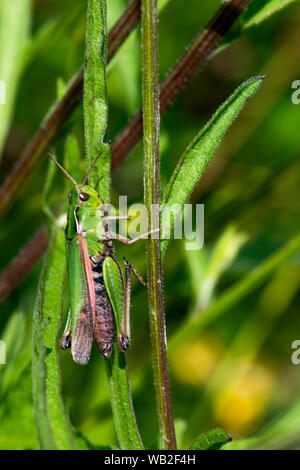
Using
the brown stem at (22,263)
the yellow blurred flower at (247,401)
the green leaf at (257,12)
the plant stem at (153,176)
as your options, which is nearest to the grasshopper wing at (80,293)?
the plant stem at (153,176)

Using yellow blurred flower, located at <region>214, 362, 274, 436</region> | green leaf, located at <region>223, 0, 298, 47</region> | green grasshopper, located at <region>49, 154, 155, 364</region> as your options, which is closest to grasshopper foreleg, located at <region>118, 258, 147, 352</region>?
green grasshopper, located at <region>49, 154, 155, 364</region>

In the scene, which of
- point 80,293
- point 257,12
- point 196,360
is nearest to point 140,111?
point 257,12

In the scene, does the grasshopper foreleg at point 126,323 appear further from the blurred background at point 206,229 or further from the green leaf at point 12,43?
the green leaf at point 12,43

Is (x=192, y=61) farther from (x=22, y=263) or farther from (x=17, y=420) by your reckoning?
(x=17, y=420)

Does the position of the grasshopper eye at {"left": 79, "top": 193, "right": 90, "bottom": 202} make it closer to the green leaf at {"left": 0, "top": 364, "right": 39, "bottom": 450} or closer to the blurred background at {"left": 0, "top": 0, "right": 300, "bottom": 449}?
the blurred background at {"left": 0, "top": 0, "right": 300, "bottom": 449}

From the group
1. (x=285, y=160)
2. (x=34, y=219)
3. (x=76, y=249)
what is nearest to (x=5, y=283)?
(x=76, y=249)
